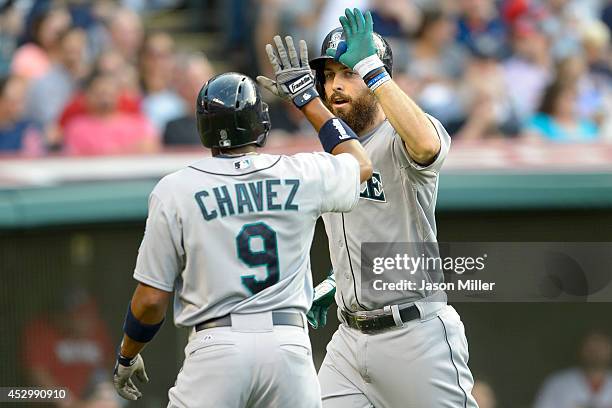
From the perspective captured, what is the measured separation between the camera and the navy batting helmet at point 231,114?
4078mm

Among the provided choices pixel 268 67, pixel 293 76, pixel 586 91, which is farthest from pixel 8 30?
pixel 293 76

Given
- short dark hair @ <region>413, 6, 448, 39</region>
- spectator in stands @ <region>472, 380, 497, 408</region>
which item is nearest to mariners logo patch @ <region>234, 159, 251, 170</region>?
spectator in stands @ <region>472, 380, 497, 408</region>

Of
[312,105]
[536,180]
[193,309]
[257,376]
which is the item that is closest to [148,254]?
[193,309]

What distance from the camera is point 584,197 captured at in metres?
6.45

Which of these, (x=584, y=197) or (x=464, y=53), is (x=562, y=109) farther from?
(x=584, y=197)

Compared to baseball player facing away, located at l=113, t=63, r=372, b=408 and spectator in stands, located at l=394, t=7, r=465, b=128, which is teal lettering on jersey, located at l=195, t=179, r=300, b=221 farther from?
spectator in stands, located at l=394, t=7, r=465, b=128

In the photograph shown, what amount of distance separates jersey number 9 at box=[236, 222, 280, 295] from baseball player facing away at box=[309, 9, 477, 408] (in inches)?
27.8

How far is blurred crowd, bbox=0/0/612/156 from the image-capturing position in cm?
820

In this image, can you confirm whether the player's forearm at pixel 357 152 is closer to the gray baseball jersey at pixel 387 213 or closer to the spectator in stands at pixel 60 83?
the gray baseball jersey at pixel 387 213

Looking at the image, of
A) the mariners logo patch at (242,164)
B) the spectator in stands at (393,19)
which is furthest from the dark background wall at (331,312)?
the spectator in stands at (393,19)

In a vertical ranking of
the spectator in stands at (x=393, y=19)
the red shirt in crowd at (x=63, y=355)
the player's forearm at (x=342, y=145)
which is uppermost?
the player's forearm at (x=342, y=145)

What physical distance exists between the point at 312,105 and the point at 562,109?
4.97m

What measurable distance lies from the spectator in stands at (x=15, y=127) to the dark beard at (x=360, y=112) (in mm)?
3719

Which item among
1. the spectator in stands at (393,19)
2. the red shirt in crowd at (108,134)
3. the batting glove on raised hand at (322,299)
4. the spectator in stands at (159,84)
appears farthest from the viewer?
the spectator in stands at (393,19)
